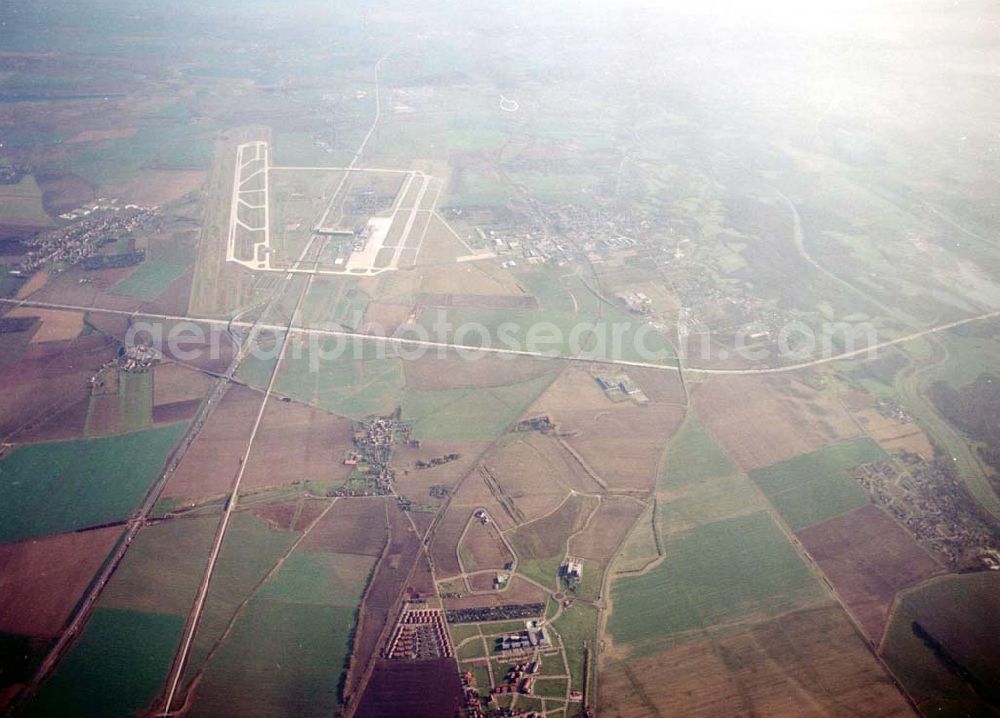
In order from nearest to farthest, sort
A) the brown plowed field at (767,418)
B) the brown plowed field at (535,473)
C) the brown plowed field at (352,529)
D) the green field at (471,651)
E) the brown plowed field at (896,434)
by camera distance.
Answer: the green field at (471,651)
the brown plowed field at (352,529)
the brown plowed field at (535,473)
the brown plowed field at (767,418)
the brown plowed field at (896,434)

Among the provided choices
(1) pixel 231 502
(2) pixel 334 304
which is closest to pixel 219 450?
(1) pixel 231 502

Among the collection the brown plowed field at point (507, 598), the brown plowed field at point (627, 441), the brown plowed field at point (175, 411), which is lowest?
the brown plowed field at point (507, 598)

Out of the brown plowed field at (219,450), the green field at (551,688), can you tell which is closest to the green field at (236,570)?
the brown plowed field at (219,450)

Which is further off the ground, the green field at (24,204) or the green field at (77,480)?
the green field at (24,204)

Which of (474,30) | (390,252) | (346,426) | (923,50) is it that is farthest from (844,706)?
(474,30)

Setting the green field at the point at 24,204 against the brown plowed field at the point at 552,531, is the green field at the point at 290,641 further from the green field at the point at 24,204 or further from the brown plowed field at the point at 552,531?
the green field at the point at 24,204

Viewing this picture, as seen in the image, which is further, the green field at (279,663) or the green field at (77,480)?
the green field at (77,480)

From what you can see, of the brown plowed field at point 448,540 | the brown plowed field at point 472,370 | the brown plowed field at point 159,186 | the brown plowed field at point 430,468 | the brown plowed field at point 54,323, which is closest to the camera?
the brown plowed field at point 448,540
